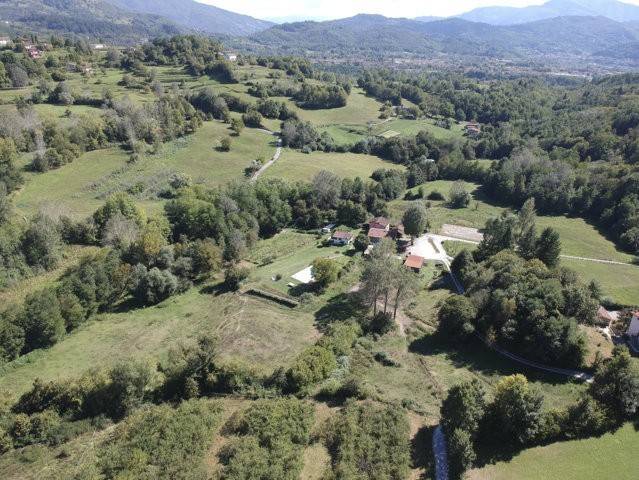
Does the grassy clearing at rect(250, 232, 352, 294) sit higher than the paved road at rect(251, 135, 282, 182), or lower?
lower

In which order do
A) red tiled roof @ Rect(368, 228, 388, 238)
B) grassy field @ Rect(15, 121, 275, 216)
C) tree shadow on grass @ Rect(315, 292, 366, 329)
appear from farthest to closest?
1. grassy field @ Rect(15, 121, 275, 216)
2. red tiled roof @ Rect(368, 228, 388, 238)
3. tree shadow on grass @ Rect(315, 292, 366, 329)

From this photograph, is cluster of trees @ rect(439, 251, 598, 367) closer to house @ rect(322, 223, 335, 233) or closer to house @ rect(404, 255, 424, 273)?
house @ rect(404, 255, 424, 273)

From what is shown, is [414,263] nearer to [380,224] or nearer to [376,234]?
[376,234]

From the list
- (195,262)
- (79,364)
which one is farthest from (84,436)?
(195,262)

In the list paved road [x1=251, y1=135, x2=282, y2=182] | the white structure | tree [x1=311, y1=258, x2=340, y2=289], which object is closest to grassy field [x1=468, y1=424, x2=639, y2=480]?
the white structure

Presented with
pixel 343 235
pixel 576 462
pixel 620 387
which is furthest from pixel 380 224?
pixel 576 462

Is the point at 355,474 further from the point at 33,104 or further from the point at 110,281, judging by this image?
the point at 33,104
